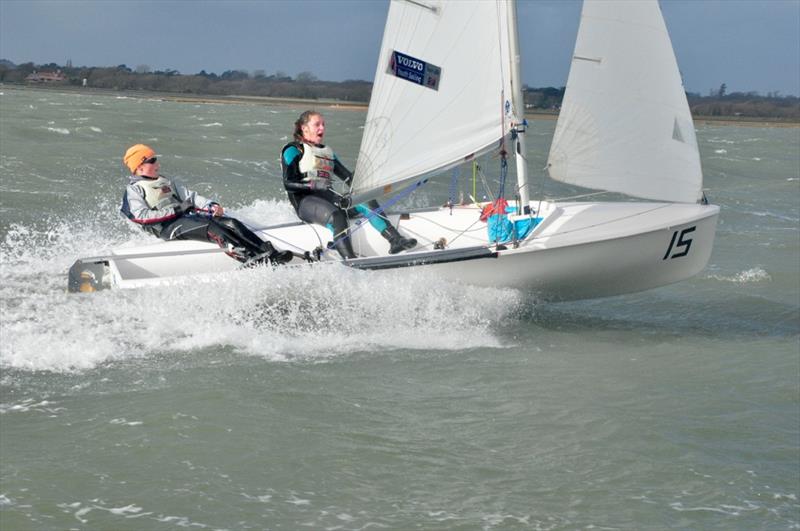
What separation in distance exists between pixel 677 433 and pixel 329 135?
26.6m

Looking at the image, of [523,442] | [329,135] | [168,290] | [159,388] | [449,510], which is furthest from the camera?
[329,135]

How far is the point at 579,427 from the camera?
5.76 metres

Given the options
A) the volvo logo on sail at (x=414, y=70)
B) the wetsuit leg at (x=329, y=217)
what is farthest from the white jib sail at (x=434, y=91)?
the wetsuit leg at (x=329, y=217)

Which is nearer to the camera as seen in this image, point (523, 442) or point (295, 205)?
point (523, 442)

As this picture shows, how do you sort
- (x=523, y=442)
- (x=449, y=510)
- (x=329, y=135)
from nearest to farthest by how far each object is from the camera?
(x=449, y=510), (x=523, y=442), (x=329, y=135)

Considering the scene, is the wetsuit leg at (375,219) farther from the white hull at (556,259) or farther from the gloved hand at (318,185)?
the white hull at (556,259)

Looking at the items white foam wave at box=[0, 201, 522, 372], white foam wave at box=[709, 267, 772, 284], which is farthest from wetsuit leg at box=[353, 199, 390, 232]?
white foam wave at box=[709, 267, 772, 284]

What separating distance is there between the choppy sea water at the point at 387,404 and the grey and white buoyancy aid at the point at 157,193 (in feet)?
2.63

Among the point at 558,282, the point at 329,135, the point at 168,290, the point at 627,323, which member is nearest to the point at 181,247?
the point at 168,290

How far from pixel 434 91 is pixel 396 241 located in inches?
48.8

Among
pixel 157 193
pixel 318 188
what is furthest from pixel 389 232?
pixel 157 193

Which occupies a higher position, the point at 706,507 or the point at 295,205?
the point at 295,205

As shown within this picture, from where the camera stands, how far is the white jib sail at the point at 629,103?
7.54m

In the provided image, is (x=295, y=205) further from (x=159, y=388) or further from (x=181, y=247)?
(x=159, y=388)
